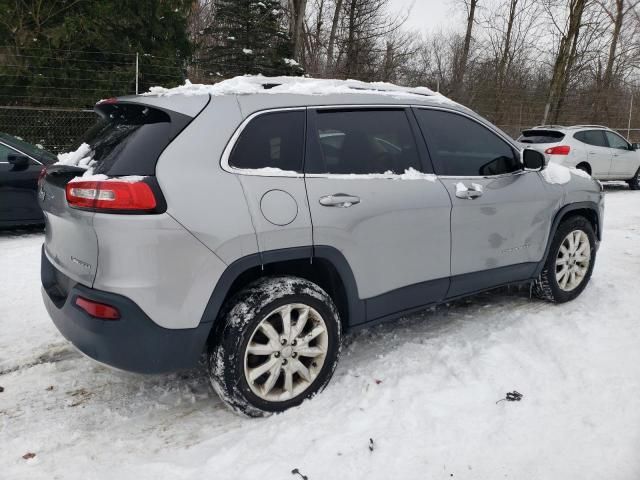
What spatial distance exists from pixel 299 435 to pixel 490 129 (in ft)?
8.62

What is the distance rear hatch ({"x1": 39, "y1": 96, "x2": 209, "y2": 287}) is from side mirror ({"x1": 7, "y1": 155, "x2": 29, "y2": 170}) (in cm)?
430

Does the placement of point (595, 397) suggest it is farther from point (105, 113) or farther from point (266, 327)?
point (105, 113)

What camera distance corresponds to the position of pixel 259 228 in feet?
8.54

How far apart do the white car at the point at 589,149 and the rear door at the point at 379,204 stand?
327 inches

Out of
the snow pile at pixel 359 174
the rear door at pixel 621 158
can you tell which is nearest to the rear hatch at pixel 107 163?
the snow pile at pixel 359 174

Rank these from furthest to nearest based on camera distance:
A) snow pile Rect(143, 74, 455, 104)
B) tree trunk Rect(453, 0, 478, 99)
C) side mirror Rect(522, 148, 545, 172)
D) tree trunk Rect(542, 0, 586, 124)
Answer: tree trunk Rect(453, 0, 478, 99), tree trunk Rect(542, 0, 586, 124), side mirror Rect(522, 148, 545, 172), snow pile Rect(143, 74, 455, 104)

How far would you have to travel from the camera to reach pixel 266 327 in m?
2.70

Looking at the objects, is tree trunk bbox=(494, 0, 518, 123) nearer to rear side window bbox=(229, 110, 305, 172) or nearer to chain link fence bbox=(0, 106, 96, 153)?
chain link fence bbox=(0, 106, 96, 153)

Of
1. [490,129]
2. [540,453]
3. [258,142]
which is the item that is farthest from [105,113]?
[540,453]

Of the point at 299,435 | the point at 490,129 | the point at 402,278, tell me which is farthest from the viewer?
the point at 490,129

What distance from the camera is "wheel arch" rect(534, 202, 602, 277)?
4.16 metres

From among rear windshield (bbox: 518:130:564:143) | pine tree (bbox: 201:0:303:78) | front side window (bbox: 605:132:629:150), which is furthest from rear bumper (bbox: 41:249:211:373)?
pine tree (bbox: 201:0:303:78)

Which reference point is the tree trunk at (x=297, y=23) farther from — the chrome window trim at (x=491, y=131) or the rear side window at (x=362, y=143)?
the rear side window at (x=362, y=143)

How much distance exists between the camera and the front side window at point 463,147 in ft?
11.5
